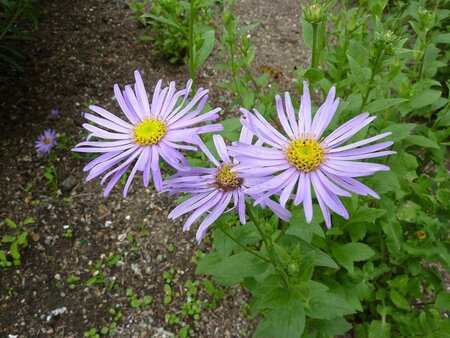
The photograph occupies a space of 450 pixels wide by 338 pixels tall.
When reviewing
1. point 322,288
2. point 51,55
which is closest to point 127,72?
point 51,55

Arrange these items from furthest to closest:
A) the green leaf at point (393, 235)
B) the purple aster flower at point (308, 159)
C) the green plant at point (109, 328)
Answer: the green plant at point (109, 328) < the green leaf at point (393, 235) < the purple aster flower at point (308, 159)

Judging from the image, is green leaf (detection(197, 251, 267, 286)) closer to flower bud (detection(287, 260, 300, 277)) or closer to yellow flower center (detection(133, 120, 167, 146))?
flower bud (detection(287, 260, 300, 277))

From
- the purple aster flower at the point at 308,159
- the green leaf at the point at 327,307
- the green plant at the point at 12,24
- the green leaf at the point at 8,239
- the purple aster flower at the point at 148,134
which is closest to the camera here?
the purple aster flower at the point at 308,159

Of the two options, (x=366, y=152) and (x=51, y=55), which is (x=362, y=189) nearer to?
(x=366, y=152)

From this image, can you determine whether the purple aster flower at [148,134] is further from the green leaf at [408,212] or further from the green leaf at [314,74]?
the green leaf at [408,212]

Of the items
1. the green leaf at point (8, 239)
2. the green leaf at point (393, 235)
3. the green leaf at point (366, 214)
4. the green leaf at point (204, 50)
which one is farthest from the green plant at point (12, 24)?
the green leaf at point (393, 235)

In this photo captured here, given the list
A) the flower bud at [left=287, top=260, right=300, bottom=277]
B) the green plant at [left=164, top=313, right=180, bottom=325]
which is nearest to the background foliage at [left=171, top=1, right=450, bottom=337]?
the flower bud at [left=287, top=260, right=300, bottom=277]
